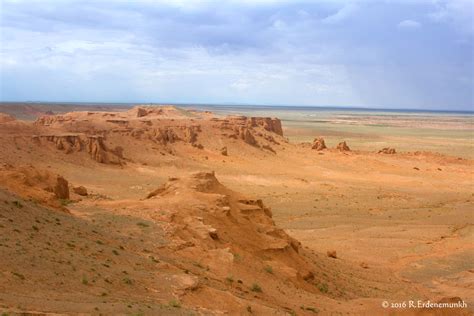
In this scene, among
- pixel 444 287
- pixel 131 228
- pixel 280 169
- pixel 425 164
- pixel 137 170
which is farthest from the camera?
pixel 425 164

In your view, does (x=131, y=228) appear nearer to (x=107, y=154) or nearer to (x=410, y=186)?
(x=107, y=154)

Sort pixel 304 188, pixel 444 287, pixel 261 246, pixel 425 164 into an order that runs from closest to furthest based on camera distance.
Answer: pixel 261 246, pixel 444 287, pixel 304 188, pixel 425 164

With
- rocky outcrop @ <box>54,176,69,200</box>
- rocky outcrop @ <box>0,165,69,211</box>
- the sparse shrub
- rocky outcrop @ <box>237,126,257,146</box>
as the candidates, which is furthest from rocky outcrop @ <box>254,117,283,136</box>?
the sparse shrub

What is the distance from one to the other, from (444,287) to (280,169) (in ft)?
108

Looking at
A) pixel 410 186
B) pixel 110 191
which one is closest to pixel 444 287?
pixel 110 191

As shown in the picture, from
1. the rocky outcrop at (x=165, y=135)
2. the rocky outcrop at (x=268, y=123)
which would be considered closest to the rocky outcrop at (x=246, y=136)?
the rocky outcrop at (x=268, y=123)

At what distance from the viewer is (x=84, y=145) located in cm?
4600

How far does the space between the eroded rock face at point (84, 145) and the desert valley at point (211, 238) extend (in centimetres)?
11

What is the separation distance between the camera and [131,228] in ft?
54.4

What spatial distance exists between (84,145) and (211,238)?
31.4 metres

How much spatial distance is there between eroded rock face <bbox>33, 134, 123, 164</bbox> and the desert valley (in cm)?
11

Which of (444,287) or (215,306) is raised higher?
(215,306)

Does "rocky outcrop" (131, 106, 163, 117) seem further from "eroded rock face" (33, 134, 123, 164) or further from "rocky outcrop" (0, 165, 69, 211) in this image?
"rocky outcrop" (0, 165, 69, 211)

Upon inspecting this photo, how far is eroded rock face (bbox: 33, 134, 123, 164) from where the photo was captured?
4459 cm
